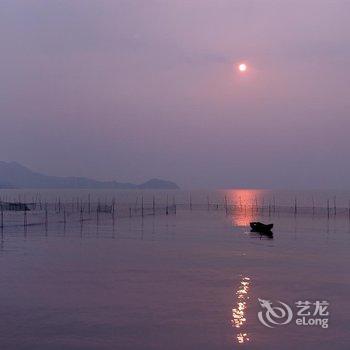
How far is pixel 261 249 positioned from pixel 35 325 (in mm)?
15633

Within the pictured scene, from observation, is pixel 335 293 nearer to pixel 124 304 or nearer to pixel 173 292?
pixel 173 292

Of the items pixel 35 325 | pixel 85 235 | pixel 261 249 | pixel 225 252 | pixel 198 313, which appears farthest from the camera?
pixel 85 235

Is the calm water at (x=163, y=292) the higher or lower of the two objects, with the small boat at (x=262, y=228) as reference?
higher

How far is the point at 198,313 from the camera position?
12602 mm

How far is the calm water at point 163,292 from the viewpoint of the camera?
35.1ft

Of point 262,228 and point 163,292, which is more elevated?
point 163,292

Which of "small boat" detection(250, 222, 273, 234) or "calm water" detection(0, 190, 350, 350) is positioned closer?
"calm water" detection(0, 190, 350, 350)

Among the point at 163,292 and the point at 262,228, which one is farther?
the point at 262,228

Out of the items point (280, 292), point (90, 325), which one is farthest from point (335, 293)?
point (90, 325)

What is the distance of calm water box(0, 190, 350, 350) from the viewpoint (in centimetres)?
1070

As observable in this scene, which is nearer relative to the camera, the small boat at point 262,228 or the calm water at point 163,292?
the calm water at point 163,292

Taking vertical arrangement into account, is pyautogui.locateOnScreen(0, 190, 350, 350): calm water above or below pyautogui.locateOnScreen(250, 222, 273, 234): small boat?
above

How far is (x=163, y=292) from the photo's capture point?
14.7 meters

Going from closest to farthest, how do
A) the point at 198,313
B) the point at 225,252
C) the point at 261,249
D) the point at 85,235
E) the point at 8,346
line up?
the point at 8,346
the point at 198,313
the point at 225,252
the point at 261,249
the point at 85,235
